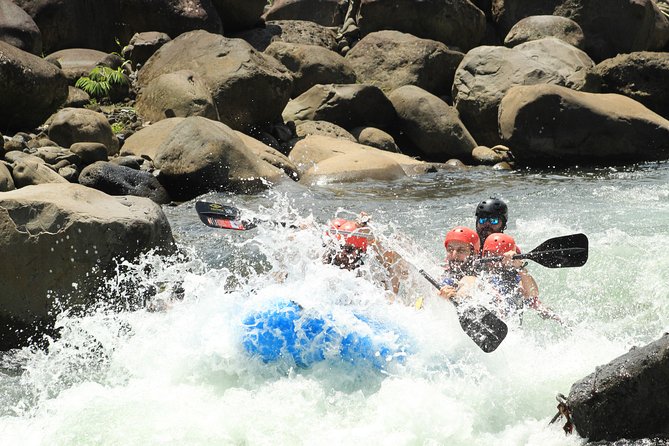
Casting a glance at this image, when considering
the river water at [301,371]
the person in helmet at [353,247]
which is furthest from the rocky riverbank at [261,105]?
the person in helmet at [353,247]

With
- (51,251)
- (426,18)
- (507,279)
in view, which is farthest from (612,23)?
(51,251)

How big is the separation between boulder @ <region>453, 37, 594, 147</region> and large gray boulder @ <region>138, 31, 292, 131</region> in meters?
3.21

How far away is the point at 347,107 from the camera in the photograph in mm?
13648

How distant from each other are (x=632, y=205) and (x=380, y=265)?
495cm

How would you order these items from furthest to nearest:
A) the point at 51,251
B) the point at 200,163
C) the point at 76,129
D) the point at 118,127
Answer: the point at 118,127
the point at 76,129
the point at 200,163
the point at 51,251

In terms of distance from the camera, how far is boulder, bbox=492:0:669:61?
16844 mm

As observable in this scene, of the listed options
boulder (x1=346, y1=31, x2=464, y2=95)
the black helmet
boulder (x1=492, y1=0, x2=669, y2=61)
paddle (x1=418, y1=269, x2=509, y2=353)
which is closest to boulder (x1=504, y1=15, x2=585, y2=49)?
boulder (x1=492, y1=0, x2=669, y2=61)

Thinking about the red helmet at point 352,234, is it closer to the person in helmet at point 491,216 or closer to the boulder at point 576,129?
the person in helmet at point 491,216

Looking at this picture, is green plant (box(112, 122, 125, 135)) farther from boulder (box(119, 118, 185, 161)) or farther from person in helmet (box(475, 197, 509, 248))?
person in helmet (box(475, 197, 509, 248))

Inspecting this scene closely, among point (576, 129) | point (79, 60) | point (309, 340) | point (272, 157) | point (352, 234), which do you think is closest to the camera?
point (309, 340)

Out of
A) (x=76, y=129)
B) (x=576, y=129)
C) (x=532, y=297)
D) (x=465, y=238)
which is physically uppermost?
(x=465, y=238)

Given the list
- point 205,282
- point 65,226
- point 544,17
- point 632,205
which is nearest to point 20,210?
point 65,226

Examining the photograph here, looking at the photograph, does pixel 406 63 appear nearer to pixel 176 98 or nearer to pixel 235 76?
pixel 235 76

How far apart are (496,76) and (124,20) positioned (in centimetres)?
655
